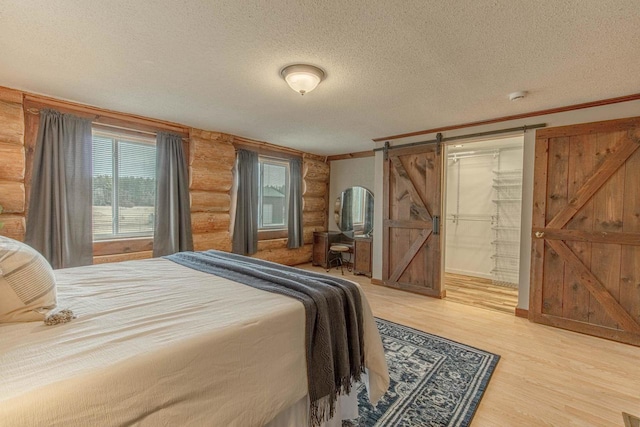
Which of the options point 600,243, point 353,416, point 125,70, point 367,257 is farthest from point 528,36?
point 367,257

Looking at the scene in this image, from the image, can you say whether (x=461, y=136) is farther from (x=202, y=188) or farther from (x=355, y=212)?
(x=202, y=188)

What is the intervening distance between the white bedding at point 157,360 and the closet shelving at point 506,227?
490 cm

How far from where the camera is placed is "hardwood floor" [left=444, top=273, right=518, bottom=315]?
3934 mm

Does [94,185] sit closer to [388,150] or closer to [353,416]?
[353,416]

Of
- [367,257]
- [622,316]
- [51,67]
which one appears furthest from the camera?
[367,257]

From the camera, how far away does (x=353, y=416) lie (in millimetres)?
1770

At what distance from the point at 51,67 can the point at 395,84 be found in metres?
2.90

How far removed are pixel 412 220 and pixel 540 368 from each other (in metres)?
2.36

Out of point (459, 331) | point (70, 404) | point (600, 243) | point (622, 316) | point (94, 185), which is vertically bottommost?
point (459, 331)

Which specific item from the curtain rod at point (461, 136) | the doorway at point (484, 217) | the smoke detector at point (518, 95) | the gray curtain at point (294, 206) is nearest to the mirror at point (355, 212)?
the gray curtain at point (294, 206)

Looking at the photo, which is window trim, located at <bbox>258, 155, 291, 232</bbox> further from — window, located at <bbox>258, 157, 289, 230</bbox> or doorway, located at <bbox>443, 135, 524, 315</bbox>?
doorway, located at <bbox>443, 135, 524, 315</bbox>

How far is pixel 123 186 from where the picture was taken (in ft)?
12.2

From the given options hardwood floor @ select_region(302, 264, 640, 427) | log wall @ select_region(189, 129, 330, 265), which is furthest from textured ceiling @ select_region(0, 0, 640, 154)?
hardwood floor @ select_region(302, 264, 640, 427)

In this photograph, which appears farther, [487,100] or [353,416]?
[487,100]
